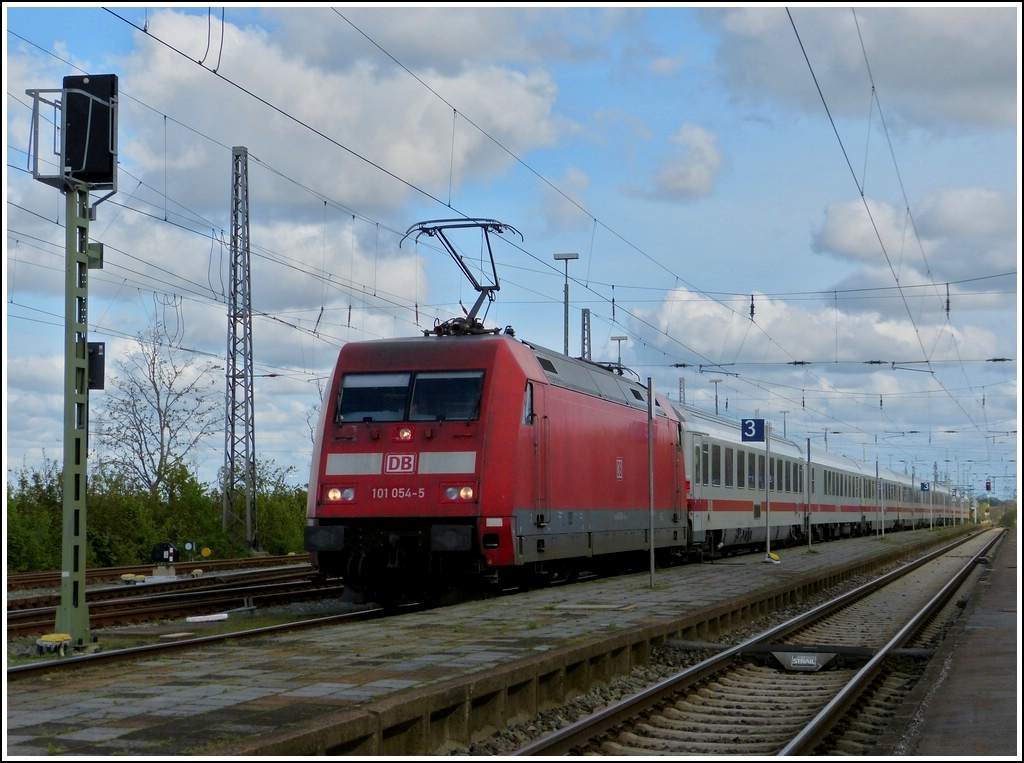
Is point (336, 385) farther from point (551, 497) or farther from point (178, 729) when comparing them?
point (178, 729)

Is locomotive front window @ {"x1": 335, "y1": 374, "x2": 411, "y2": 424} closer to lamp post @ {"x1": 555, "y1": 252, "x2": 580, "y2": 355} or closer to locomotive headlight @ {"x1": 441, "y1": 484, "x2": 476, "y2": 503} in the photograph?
locomotive headlight @ {"x1": 441, "y1": 484, "x2": 476, "y2": 503}

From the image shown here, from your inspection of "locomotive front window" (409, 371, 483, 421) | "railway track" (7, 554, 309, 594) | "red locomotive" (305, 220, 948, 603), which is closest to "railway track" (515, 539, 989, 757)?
"red locomotive" (305, 220, 948, 603)

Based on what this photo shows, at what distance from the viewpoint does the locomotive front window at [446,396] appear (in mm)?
17812

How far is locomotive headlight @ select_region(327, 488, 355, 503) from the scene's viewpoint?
1791 centimetres

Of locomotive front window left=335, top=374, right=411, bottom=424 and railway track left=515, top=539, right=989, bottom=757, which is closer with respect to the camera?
railway track left=515, top=539, right=989, bottom=757

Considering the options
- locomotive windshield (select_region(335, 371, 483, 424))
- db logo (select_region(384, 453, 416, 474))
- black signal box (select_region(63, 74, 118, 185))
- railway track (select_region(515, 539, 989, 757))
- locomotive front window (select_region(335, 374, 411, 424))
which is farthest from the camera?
locomotive front window (select_region(335, 374, 411, 424))

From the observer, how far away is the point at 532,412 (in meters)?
18.6

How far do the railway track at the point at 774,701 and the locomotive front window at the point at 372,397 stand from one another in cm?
594

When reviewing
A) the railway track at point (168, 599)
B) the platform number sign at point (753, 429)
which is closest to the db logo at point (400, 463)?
the railway track at point (168, 599)

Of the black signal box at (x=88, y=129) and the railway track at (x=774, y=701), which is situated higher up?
the black signal box at (x=88, y=129)

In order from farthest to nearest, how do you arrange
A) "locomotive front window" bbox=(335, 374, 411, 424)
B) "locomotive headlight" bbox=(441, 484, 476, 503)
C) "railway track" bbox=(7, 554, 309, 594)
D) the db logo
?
"railway track" bbox=(7, 554, 309, 594)
"locomotive front window" bbox=(335, 374, 411, 424)
the db logo
"locomotive headlight" bbox=(441, 484, 476, 503)

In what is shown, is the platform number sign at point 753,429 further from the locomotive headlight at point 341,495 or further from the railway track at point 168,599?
the locomotive headlight at point 341,495

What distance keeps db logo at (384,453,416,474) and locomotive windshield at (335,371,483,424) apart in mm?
553

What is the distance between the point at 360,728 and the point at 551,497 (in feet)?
36.9
